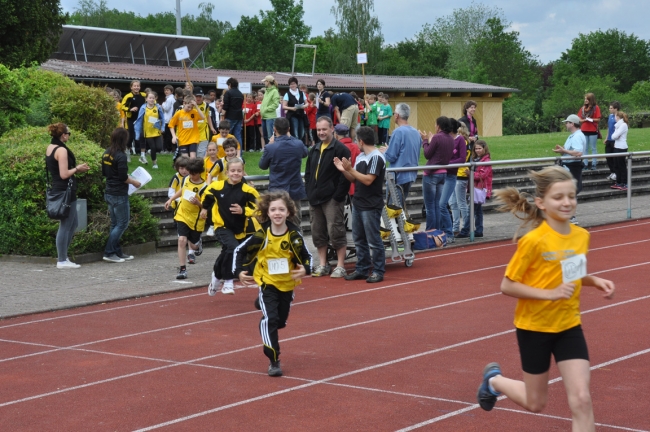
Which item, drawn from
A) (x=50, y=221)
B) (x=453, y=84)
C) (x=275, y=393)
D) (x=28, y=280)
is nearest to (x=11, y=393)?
(x=275, y=393)

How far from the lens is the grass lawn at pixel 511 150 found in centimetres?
1995

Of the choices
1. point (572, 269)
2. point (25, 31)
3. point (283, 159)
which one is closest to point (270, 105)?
point (25, 31)

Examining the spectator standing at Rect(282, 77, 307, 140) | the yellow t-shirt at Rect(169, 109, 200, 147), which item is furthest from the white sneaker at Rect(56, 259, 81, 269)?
the spectator standing at Rect(282, 77, 307, 140)

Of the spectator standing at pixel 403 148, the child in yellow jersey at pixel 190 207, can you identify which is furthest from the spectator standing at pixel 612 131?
the child in yellow jersey at pixel 190 207

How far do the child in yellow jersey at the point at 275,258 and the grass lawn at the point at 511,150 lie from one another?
396 inches

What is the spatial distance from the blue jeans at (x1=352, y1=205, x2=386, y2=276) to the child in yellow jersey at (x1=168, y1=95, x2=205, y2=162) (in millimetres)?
7675

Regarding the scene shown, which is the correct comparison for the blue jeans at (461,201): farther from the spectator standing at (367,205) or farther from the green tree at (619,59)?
the green tree at (619,59)

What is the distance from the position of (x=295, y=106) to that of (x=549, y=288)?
63.3 ft

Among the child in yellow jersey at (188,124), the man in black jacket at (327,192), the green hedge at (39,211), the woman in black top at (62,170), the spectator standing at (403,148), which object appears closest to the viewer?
the man in black jacket at (327,192)

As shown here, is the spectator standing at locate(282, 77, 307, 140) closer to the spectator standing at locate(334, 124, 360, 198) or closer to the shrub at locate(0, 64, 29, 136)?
the shrub at locate(0, 64, 29, 136)

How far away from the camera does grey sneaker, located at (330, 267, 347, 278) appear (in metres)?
12.7

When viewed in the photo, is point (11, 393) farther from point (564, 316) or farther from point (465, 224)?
point (465, 224)

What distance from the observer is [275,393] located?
6918mm

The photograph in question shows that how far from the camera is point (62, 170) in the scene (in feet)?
45.2
